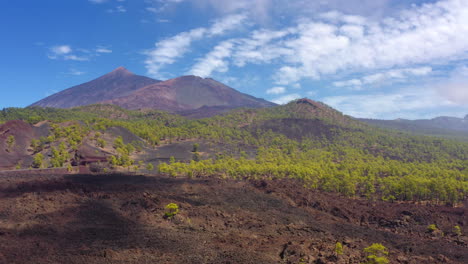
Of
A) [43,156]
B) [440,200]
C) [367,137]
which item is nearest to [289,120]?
[367,137]

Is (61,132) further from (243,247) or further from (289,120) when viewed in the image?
(289,120)

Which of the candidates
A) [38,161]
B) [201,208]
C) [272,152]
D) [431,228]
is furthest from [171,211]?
[272,152]

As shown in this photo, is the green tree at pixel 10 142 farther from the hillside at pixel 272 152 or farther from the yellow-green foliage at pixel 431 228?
the yellow-green foliage at pixel 431 228

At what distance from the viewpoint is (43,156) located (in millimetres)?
72688

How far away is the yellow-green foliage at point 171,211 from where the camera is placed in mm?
33853

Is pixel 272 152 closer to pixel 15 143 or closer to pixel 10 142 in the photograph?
pixel 15 143

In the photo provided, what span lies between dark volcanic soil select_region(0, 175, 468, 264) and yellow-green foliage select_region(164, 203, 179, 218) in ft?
2.03

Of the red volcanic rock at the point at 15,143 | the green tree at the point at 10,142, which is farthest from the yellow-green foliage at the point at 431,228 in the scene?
the green tree at the point at 10,142

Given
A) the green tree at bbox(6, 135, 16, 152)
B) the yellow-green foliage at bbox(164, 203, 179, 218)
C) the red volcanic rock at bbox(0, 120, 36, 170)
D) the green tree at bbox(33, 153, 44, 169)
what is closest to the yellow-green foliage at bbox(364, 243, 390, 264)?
the yellow-green foliage at bbox(164, 203, 179, 218)

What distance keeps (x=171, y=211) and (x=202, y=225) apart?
4338 millimetres

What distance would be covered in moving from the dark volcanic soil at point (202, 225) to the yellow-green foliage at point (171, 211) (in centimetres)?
62

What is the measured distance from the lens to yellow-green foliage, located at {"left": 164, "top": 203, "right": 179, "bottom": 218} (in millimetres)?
33853

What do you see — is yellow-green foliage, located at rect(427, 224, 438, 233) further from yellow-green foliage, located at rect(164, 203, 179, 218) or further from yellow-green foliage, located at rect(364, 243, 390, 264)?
yellow-green foliage, located at rect(164, 203, 179, 218)

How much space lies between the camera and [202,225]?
108 feet
